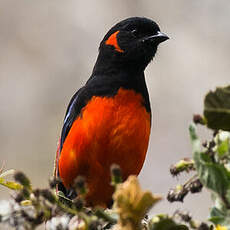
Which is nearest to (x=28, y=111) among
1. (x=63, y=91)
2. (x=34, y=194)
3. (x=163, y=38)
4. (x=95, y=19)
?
(x=63, y=91)

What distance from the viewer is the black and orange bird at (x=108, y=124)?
3.86 m

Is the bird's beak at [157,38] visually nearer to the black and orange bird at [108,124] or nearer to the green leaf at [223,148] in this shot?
the black and orange bird at [108,124]

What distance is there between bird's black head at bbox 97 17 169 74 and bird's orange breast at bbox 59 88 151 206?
42cm

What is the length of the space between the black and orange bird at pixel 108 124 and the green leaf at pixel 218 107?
2501 millimetres

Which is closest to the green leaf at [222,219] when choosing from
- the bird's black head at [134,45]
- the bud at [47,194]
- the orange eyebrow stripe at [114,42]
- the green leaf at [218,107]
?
the green leaf at [218,107]

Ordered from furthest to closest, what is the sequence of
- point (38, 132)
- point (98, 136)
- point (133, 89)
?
point (38, 132), point (133, 89), point (98, 136)

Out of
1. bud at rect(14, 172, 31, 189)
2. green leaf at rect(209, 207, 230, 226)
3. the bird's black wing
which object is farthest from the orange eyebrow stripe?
green leaf at rect(209, 207, 230, 226)

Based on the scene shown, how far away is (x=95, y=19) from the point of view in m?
11.2

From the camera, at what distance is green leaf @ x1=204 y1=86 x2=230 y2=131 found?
1351 mm

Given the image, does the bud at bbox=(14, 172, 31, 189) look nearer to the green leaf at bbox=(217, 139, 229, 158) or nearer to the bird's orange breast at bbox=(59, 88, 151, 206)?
the green leaf at bbox=(217, 139, 229, 158)

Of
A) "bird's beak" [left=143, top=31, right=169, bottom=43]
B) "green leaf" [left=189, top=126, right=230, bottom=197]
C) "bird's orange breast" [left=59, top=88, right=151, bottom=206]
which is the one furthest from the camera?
"bird's beak" [left=143, top=31, right=169, bottom=43]

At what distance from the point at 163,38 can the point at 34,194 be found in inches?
121

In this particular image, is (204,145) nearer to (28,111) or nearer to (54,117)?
(54,117)

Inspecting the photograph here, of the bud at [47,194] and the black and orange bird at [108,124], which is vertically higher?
the bud at [47,194]
